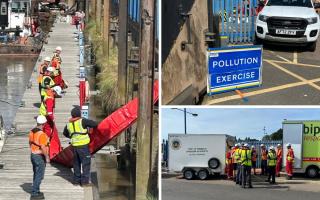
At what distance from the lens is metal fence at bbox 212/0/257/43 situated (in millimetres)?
6812

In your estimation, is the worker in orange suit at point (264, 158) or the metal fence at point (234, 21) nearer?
the worker in orange suit at point (264, 158)

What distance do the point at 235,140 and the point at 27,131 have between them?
11055mm

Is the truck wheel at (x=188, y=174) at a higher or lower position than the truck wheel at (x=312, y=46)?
lower

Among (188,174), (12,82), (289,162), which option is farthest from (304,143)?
(12,82)

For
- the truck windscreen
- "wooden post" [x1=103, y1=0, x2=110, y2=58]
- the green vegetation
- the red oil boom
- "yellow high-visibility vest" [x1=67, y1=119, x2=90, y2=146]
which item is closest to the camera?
the truck windscreen

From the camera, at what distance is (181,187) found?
6086mm

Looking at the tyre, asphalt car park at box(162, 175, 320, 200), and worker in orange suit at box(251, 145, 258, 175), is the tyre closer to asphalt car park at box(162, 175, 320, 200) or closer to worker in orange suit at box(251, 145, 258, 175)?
asphalt car park at box(162, 175, 320, 200)

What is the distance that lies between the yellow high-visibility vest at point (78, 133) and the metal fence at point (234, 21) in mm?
4733

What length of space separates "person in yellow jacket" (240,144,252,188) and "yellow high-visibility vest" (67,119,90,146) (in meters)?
5.44

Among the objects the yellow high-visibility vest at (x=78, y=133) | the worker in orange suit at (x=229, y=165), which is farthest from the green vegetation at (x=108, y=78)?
the worker in orange suit at (x=229, y=165)

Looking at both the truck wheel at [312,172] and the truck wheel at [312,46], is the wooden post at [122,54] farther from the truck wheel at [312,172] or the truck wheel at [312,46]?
the truck wheel at [312,172]

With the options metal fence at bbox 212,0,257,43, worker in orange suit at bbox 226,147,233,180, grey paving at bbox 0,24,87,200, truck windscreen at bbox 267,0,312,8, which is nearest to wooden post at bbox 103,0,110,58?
grey paving at bbox 0,24,87,200

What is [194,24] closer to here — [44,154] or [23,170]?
[44,154]

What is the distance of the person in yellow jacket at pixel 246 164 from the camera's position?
602 centimetres
